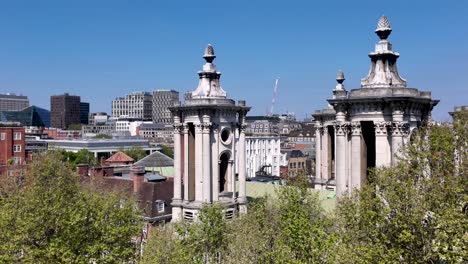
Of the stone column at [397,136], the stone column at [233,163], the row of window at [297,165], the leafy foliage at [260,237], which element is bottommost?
the row of window at [297,165]

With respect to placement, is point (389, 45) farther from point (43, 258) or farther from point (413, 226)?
point (43, 258)

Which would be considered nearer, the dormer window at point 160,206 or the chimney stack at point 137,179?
the dormer window at point 160,206

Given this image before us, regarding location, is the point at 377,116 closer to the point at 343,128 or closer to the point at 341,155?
the point at 343,128

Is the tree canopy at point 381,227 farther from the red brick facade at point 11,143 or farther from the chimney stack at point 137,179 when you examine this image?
the red brick facade at point 11,143

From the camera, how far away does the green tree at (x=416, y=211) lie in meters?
22.6

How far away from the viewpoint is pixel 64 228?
32969 millimetres

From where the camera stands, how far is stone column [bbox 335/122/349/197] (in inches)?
1296

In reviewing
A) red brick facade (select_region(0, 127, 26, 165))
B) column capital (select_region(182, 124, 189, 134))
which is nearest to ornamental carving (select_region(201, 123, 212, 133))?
column capital (select_region(182, 124, 189, 134))

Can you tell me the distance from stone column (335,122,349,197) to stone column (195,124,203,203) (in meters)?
14.1

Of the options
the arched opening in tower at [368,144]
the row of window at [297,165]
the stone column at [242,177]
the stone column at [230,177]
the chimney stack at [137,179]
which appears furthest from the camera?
the row of window at [297,165]

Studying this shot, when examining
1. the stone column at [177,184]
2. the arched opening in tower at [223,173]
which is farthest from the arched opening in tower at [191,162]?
the arched opening in tower at [223,173]

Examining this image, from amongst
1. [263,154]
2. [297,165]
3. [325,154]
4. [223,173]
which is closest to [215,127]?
[223,173]

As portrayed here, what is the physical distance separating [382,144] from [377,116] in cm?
189

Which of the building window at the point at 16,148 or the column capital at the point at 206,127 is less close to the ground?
the column capital at the point at 206,127
